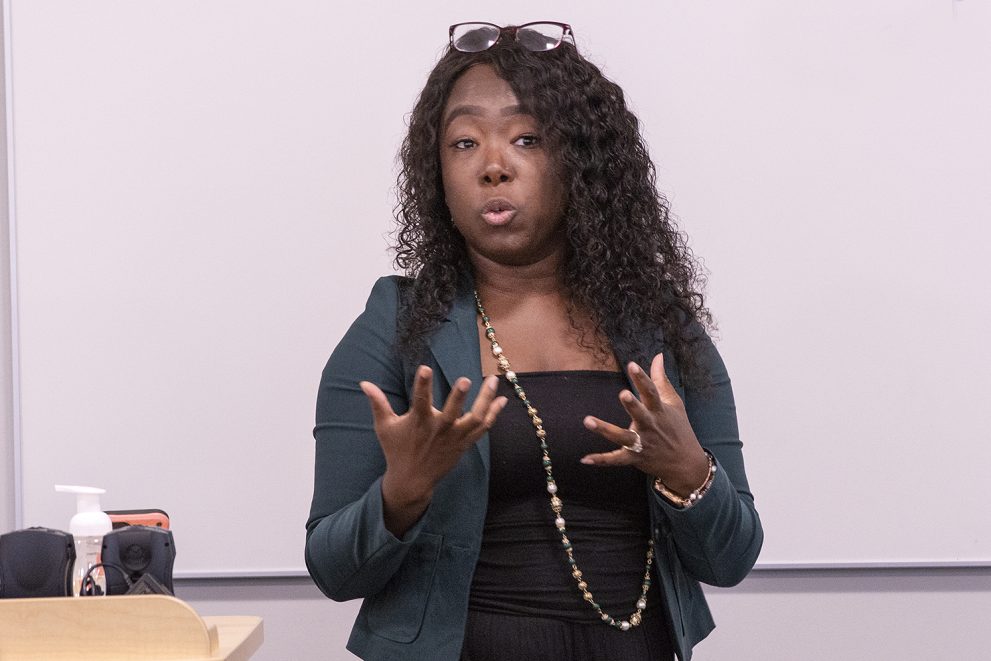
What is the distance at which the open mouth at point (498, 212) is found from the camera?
50.8 inches

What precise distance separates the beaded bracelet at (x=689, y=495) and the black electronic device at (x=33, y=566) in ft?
2.29

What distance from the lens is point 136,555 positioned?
1.23 m

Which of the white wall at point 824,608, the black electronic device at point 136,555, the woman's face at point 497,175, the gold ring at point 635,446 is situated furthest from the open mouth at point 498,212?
the white wall at point 824,608

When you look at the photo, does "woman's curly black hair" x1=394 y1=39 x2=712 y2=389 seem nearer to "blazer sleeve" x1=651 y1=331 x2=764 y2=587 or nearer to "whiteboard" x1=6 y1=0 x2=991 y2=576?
"blazer sleeve" x1=651 y1=331 x2=764 y2=587

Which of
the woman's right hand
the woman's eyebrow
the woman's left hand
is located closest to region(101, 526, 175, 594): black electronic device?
the woman's right hand

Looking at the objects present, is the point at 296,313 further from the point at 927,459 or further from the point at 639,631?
the point at 927,459

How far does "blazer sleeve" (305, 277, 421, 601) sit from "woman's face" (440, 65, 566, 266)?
0.15 metres

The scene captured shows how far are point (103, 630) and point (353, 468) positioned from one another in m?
0.32

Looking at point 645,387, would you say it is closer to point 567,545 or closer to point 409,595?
point 567,545

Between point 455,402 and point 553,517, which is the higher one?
point 455,402

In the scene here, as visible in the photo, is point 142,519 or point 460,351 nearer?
A: point 460,351

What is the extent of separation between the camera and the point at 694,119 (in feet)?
6.36

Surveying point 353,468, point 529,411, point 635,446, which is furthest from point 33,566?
point 635,446

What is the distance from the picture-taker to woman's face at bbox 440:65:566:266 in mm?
1298
